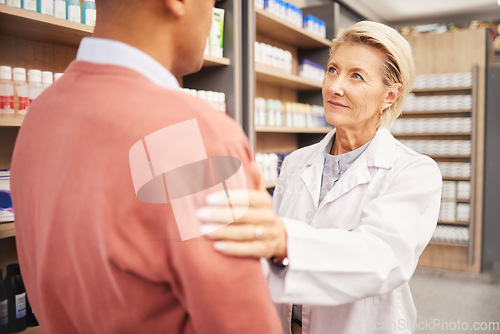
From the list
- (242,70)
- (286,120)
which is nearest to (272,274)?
(242,70)

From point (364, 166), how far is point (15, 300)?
1.65m

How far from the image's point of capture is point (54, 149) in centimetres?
67

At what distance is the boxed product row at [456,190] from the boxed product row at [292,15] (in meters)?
2.57

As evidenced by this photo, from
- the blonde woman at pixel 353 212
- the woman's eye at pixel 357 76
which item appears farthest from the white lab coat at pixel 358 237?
the woman's eye at pixel 357 76

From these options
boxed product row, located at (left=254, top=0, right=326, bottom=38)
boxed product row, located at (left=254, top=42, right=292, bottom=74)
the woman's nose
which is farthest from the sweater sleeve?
boxed product row, located at (left=254, top=0, right=326, bottom=38)

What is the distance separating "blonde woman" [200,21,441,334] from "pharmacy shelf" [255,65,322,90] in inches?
67.7

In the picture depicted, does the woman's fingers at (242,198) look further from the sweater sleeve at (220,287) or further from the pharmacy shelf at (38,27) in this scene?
the pharmacy shelf at (38,27)

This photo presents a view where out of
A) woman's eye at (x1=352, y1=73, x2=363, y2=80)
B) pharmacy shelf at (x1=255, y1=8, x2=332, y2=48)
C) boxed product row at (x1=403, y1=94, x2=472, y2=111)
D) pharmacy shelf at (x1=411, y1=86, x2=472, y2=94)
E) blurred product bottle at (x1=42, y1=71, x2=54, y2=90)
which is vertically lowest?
woman's eye at (x1=352, y1=73, x2=363, y2=80)

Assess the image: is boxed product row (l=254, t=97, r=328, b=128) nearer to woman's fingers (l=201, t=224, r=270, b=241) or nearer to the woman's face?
the woman's face

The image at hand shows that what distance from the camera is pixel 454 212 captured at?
5520 millimetres

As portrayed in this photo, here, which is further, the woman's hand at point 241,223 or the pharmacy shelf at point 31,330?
the pharmacy shelf at point 31,330

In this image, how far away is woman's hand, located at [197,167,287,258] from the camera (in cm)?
62

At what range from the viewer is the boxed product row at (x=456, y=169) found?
541 cm

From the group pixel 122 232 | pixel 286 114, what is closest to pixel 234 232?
pixel 122 232
